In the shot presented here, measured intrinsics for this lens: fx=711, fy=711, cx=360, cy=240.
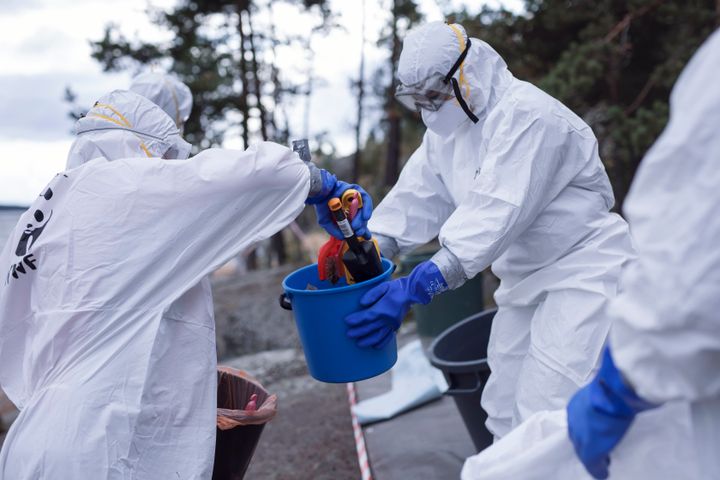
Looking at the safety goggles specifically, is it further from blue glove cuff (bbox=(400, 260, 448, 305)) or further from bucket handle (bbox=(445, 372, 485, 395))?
bucket handle (bbox=(445, 372, 485, 395))

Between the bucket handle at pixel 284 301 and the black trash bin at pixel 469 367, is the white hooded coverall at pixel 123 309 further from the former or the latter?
the black trash bin at pixel 469 367

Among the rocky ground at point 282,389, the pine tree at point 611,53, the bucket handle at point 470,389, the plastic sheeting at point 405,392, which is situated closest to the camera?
the bucket handle at point 470,389

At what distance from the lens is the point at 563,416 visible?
1.35 m

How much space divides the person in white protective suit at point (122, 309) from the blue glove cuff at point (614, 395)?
1.03 metres

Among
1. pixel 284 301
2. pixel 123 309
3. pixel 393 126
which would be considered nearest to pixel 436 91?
pixel 284 301

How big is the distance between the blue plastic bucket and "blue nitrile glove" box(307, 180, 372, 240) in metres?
0.18

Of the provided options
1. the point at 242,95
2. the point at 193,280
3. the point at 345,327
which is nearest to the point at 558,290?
the point at 345,327

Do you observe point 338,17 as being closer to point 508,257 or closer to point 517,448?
point 508,257

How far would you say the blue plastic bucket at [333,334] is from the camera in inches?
86.0

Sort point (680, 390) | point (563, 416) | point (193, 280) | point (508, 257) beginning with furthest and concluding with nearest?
1. point (508, 257)
2. point (193, 280)
3. point (563, 416)
4. point (680, 390)

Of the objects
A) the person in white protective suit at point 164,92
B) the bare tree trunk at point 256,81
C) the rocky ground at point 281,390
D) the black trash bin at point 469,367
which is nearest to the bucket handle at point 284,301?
the black trash bin at point 469,367

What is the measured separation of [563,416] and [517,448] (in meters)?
0.11

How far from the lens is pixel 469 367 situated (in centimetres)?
272

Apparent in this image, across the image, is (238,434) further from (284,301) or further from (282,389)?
(282,389)
